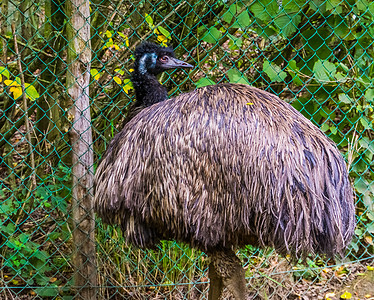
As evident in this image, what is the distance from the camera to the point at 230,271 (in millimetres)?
3133

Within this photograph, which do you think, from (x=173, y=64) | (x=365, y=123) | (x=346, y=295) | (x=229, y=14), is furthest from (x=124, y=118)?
(x=346, y=295)

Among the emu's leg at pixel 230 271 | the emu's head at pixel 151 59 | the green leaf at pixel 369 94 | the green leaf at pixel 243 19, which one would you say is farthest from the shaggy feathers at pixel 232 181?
the green leaf at pixel 369 94

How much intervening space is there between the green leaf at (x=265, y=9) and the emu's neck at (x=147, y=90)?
3.16ft

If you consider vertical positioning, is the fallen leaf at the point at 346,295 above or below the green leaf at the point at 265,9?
below

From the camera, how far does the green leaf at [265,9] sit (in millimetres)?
4008

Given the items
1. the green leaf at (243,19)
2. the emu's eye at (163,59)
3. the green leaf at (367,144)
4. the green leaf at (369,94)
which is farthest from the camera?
the green leaf at (367,144)

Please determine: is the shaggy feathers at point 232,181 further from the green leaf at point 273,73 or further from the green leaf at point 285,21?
the green leaf at point 285,21

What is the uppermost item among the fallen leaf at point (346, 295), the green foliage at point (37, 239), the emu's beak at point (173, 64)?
the emu's beak at point (173, 64)

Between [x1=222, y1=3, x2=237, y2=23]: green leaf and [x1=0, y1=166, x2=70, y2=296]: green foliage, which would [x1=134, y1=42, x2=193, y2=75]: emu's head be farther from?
[x1=0, y1=166, x2=70, y2=296]: green foliage

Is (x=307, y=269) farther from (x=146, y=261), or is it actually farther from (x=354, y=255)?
(x=146, y=261)

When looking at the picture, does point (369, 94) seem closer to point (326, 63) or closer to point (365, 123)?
point (365, 123)

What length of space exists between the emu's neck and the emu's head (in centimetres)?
4

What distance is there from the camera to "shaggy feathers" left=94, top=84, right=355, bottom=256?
107 inches

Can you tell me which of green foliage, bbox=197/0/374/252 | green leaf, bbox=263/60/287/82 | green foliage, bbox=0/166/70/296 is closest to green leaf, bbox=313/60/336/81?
green foliage, bbox=197/0/374/252
